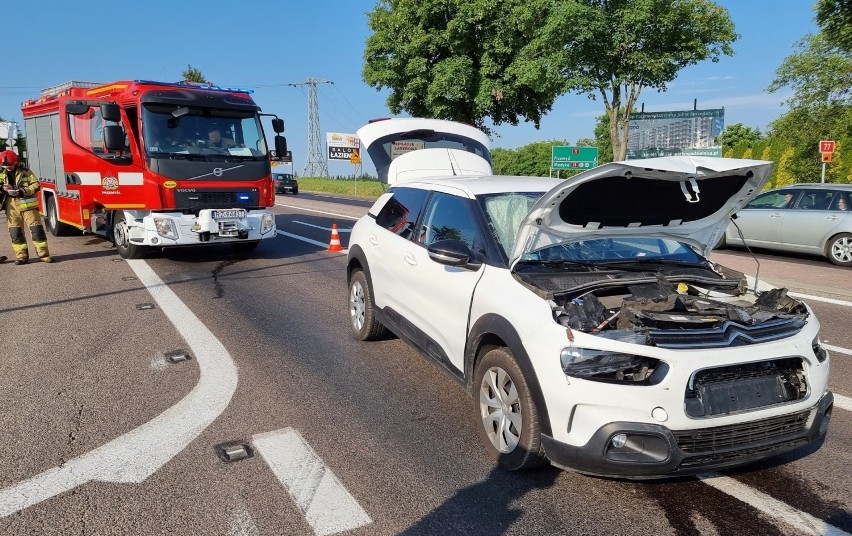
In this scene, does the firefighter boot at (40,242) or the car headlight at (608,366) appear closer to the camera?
the car headlight at (608,366)

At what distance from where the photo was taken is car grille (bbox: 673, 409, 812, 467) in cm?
296

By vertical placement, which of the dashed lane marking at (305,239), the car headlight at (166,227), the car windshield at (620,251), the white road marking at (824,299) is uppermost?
the car windshield at (620,251)

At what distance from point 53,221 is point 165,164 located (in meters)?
5.65

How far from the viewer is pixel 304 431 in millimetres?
4098

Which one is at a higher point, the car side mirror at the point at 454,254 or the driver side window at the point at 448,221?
the driver side window at the point at 448,221

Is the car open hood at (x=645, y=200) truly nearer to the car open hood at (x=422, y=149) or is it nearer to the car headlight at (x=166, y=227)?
the car open hood at (x=422, y=149)

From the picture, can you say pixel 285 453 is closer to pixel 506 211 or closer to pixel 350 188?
pixel 506 211

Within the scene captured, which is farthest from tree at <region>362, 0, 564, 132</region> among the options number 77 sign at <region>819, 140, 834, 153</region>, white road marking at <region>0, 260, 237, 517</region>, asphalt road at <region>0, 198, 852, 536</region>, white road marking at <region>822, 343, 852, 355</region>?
white road marking at <region>0, 260, 237, 517</region>

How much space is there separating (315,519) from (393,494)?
1.48 feet

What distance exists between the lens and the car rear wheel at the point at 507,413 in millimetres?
3281

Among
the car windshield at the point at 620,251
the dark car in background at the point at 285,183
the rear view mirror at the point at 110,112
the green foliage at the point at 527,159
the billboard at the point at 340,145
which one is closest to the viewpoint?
the car windshield at the point at 620,251

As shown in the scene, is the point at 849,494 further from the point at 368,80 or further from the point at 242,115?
the point at 368,80

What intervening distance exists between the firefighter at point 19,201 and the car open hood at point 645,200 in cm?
974

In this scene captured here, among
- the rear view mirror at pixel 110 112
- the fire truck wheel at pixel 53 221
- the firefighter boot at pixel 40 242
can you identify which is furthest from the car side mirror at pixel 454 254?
the fire truck wheel at pixel 53 221
